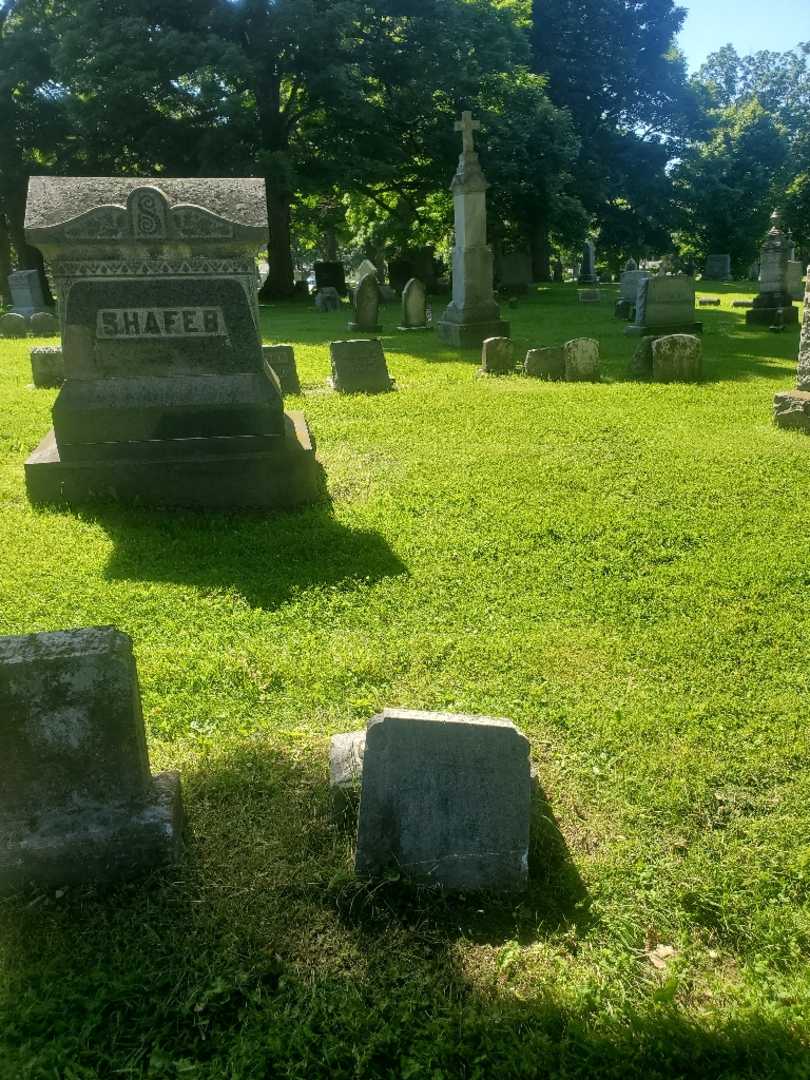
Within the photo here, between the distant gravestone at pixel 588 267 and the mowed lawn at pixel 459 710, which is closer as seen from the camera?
the mowed lawn at pixel 459 710

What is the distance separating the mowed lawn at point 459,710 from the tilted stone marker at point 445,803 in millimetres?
98

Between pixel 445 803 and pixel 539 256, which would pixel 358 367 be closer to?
pixel 445 803

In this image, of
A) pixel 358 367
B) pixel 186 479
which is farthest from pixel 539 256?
pixel 186 479

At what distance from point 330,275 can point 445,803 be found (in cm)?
2828

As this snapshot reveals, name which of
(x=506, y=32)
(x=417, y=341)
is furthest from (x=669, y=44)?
(x=417, y=341)

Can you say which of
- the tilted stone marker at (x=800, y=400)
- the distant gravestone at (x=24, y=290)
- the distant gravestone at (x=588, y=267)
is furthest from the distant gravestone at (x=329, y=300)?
the tilted stone marker at (x=800, y=400)

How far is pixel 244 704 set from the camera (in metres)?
3.87

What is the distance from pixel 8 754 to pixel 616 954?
6.63 ft

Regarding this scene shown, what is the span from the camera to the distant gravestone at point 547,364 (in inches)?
486

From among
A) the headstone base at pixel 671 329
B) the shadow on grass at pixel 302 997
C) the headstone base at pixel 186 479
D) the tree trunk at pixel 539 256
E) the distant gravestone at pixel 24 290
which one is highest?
the tree trunk at pixel 539 256

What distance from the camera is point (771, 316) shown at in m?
19.0

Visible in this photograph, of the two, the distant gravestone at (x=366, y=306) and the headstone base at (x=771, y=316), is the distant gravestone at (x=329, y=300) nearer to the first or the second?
the distant gravestone at (x=366, y=306)

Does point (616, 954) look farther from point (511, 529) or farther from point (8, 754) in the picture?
point (511, 529)

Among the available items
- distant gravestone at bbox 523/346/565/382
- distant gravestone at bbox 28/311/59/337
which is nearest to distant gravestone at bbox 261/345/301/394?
distant gravestone at bbox 523/346/565/382
